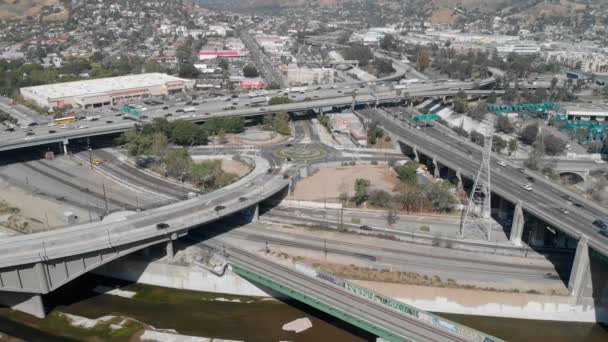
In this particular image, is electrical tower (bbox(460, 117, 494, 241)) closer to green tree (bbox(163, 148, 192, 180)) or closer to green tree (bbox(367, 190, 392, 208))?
green tree (bbox(367, 190, 392, 208))

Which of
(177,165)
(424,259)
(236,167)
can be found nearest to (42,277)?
(177,165)

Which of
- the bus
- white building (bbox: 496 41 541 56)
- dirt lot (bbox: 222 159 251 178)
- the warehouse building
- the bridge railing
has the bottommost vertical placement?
the bridge railing

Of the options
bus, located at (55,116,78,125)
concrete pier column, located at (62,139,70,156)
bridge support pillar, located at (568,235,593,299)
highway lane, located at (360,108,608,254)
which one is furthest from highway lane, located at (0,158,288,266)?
bus, located at (55,116,78,125)

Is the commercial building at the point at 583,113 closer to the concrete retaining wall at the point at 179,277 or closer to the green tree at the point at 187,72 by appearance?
the concrete retaining wall at the point at 179,277

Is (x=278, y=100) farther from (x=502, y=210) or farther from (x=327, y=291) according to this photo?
(x=327, y=291)

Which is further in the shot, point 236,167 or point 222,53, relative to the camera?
point 222,53

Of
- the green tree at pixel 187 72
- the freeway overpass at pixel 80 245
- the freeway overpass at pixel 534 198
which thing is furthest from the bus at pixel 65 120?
the freeway overpass at pixel 534 198
